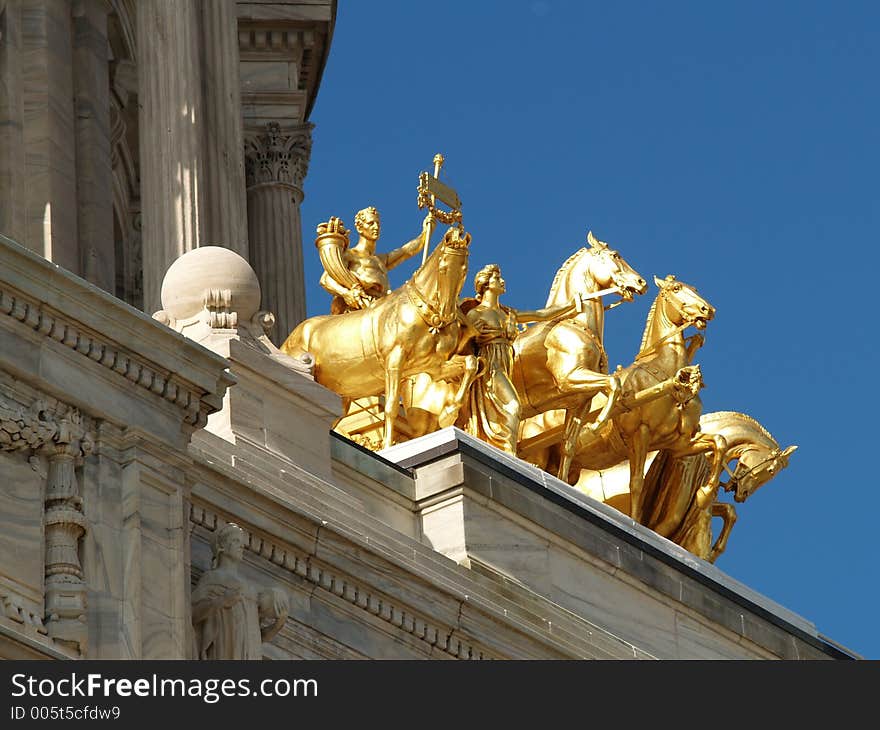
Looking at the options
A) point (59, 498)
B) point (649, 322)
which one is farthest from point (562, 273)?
point (59, 498)

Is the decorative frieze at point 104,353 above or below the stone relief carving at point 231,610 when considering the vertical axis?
above

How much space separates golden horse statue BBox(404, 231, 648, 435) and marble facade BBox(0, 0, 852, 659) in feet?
7.64

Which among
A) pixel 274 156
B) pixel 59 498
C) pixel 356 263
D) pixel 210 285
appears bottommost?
pixel 59 498

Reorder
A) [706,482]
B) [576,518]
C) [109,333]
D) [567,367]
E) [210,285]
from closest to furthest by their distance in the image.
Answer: [109,333] < [210,285] < [576,518] < [567,367] < [706,482]

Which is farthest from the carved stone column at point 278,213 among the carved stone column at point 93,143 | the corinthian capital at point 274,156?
the carved stone column at point 93,143

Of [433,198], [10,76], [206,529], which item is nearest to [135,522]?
[206,529]

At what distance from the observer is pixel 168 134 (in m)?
43.0

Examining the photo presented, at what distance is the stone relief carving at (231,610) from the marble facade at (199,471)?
3.8 inches

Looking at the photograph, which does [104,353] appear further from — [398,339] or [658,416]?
[658,416]

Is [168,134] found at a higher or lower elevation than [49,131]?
lower

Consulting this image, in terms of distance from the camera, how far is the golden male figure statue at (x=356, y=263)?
37.8 meters

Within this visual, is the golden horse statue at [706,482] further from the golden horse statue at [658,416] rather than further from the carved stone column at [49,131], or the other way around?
the carved stone column at [49,131]

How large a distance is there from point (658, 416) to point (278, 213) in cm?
1528

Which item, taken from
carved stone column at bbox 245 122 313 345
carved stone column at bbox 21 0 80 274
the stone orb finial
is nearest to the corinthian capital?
carved stone column at bbox 245 122 313 345
